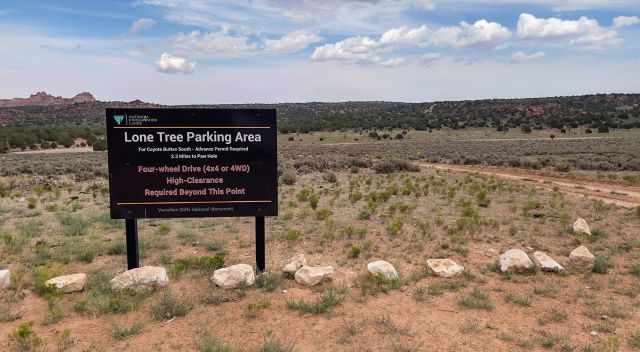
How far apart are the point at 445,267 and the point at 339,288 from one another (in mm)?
1623

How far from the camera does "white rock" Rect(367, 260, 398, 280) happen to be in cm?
670

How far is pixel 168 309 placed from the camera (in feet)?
18.4

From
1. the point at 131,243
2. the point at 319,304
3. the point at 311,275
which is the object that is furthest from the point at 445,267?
the point at 131,243

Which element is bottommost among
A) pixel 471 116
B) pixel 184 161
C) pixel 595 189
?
pixel 595 189

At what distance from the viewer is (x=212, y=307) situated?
5.87m

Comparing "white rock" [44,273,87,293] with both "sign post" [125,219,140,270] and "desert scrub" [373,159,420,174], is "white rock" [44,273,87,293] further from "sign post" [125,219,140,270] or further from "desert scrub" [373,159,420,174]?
"desert scrub" [373,159,420,174]

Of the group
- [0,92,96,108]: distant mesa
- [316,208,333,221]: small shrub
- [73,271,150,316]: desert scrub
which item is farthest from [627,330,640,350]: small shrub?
[0,92,96,108]: distant mesa

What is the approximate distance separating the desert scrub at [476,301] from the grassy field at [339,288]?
0.07 ft

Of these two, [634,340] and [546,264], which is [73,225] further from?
[634,340]

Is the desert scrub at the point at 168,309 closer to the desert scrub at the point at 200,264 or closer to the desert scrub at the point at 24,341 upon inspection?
the desert scrub at the point at 24,341

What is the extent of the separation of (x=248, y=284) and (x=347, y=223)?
437 cm

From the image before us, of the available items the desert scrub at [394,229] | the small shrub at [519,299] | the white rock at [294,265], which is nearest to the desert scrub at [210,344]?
the white rock at [294,265]

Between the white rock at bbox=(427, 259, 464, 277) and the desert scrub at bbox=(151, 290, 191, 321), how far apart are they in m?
3.38

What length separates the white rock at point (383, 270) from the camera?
22.0 ft
